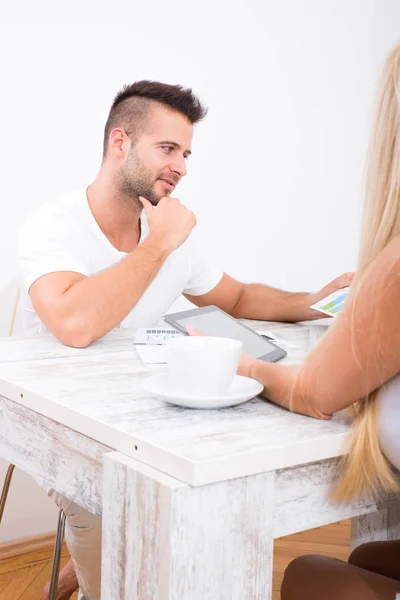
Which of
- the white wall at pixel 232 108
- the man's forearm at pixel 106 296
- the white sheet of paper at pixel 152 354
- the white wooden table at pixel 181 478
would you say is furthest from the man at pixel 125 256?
the white wooden table at pixel 181 478

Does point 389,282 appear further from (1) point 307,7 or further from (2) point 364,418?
(1) point 307,7

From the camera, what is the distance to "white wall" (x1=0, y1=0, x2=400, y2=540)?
219 cm

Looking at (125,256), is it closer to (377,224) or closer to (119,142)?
(119,142)

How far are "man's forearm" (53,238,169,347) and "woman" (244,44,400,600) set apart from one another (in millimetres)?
629

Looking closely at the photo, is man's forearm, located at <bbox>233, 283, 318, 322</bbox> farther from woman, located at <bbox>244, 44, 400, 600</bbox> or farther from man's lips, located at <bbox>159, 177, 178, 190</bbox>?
woman, located at <bbox>244, 44, 400, 600</bbox>

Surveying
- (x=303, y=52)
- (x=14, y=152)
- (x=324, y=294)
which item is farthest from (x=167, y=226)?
(x=303, y=52)

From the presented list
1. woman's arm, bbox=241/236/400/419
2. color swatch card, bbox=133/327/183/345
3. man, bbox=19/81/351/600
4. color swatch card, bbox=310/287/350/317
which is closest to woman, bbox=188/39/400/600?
woman's arm, bbox=241/236/400/419

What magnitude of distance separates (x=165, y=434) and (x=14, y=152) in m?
1.56

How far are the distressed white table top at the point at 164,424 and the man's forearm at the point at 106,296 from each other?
20 cm

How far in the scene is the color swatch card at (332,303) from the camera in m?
1.74

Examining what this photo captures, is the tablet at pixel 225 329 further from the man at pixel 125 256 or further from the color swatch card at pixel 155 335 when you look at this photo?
the man at pixel 125 256

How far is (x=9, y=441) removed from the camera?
107cm

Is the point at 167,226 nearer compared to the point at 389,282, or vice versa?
the point at 389,282

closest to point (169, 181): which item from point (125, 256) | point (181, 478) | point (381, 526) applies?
point (125, 256)
